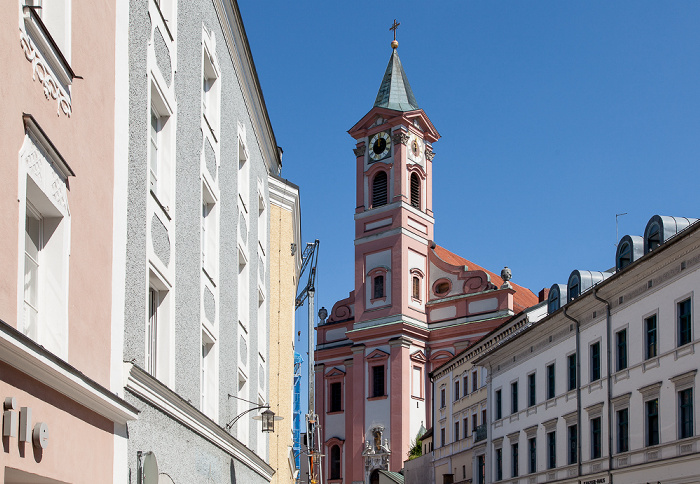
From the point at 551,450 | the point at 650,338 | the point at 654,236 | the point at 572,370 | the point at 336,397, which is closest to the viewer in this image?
the point at 650,338

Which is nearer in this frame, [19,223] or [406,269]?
[19,223]

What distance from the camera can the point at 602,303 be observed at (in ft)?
104

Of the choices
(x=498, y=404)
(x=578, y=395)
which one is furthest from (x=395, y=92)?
(x=578, y=395)

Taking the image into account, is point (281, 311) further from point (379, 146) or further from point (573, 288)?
point (379, 146)

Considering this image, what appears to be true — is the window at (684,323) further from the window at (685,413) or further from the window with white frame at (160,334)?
the window with white frame at (160,334)

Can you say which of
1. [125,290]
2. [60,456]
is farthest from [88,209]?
[60,456]

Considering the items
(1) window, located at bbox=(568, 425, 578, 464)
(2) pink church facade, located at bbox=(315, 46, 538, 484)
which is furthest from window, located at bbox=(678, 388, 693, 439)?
(2) pink church facade, located at bbox=(315, 46, 538, 484)

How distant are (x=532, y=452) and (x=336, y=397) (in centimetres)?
3417

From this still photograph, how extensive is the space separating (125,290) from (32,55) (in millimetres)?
3215

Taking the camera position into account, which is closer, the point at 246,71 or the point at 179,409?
the point at 179,409

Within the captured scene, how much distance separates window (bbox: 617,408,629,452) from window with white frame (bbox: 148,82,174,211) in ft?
69.1

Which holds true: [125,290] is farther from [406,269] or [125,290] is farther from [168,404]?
[406,269]

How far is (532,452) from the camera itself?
37.6 m

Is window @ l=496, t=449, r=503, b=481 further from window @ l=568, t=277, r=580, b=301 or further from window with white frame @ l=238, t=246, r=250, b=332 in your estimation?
window with white frame @ l=238, t=246, r=250, b=332
